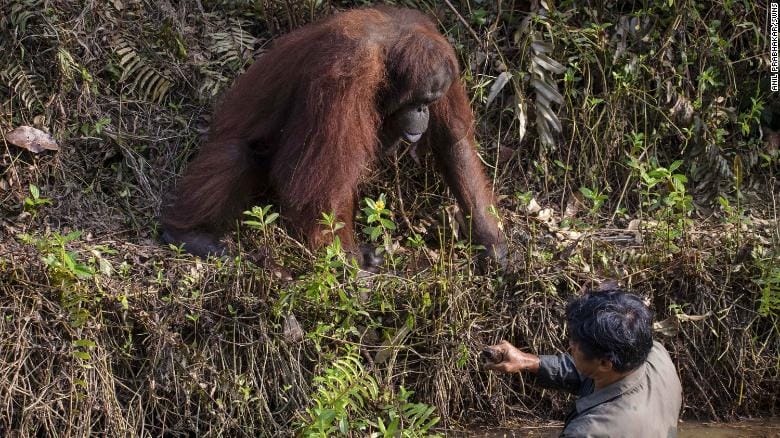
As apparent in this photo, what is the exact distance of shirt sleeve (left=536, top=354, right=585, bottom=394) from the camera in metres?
3.60

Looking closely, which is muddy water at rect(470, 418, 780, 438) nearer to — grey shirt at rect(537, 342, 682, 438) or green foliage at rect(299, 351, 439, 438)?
green foliage at rect(299, 351, 439, 438)

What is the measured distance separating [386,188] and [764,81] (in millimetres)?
2430

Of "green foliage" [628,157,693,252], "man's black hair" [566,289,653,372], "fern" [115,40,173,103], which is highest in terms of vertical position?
"man's black hair" [566,289,653,372]

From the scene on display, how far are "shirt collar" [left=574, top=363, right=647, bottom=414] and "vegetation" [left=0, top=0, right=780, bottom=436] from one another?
39.3 inches

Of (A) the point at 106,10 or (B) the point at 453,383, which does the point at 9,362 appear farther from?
(A) the point at 106,10

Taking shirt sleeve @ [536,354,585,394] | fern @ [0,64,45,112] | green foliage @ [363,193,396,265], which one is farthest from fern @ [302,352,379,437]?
fern @ [0,64,45,112]

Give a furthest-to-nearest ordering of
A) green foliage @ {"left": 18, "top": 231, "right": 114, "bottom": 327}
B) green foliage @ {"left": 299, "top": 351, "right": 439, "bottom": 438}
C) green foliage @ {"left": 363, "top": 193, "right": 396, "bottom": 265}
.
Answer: green foliage @ {"left": 363, "top": 193, "right": 396, "bottom": 265} < green foliage @ {"left": 18, "top": 231, "right": 114, "bottom": 327} < green foliage @ {"left": 299, "top": 351, "right": 439, "bottom": 438}

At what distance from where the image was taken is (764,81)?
635 cm

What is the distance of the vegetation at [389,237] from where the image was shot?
435 centimetres

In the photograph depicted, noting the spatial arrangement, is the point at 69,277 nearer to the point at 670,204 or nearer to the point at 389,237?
the point at 389,237

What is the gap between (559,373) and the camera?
3.61 meters

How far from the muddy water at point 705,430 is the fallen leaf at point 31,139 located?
2582mm

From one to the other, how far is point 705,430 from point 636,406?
6.81 ft

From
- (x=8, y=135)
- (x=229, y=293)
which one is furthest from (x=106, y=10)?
(x=229, y=293)
